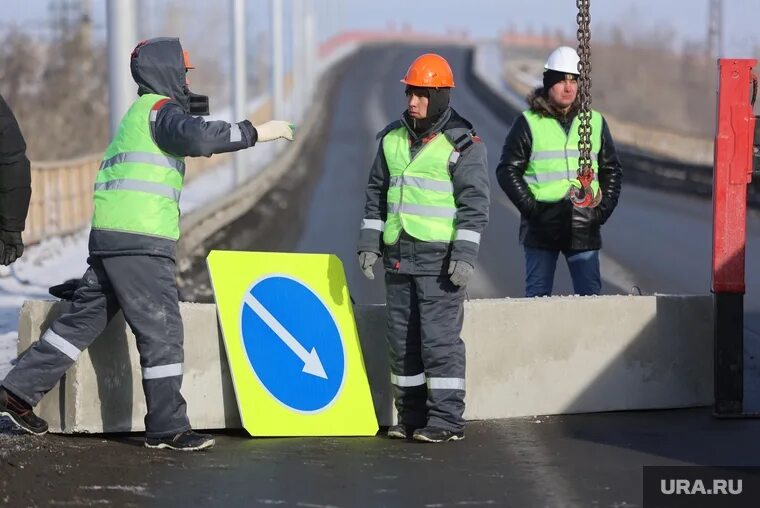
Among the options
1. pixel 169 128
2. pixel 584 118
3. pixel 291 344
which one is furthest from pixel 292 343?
pixel 584 118

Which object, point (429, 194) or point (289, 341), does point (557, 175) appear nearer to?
point (429, 194)

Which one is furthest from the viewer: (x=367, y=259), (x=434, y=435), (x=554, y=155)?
(x=554, y=155)

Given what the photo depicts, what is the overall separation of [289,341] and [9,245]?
1.52 m

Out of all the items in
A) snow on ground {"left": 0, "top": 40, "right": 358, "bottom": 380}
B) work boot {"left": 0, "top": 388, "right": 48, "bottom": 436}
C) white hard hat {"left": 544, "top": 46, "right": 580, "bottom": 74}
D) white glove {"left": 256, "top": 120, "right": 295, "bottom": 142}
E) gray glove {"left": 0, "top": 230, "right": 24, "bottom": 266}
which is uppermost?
white hard hat {"left": 544, "top": 46, "right": 580, "bottom": 74}

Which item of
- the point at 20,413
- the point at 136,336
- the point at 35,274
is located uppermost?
the point at 136,336

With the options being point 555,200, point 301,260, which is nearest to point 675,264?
point 555,200

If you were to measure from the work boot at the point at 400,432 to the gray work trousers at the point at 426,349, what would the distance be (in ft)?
0.14

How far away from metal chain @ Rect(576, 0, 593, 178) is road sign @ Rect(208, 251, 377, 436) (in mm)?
1599

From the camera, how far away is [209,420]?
305 inches

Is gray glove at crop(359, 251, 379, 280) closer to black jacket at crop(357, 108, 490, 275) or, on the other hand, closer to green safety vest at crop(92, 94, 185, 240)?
black jacket at crop(357, 108, 490, 275)

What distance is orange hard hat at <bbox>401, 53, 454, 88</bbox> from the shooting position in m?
7.67

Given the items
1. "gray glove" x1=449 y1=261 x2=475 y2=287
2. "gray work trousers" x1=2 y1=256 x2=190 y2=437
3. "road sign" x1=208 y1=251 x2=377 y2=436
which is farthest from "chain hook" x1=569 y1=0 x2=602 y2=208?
"gray work trousers" x1=2 y1=256 x2=190 y2=437

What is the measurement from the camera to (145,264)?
24.0 feet

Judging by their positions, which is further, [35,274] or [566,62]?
[35,274]
